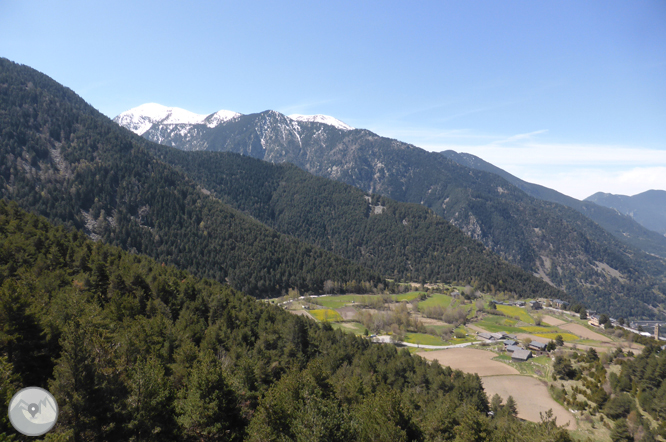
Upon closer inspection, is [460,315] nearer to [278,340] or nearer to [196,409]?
[278,340]

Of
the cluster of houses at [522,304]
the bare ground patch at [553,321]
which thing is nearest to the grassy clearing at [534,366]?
the bare ground patch at [553,321]

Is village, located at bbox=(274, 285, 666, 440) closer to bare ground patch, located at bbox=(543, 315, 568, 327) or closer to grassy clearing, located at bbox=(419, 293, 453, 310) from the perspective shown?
bare ground patch, located at bbox=(543, 315, 568, 327)

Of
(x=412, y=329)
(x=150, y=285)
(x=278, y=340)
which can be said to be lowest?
(x=412, y=329)

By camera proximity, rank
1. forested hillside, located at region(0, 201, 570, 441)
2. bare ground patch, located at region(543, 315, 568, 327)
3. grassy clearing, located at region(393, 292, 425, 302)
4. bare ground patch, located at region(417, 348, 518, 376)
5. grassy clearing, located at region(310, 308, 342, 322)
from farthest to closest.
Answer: grassy clearing, located at region(393, 292, 425, 302)
bare ground patch, located at region(543, 315, 568, 327)
grassy clearing, located at region(310, 308, 342, 322)
bare ground patch, located at region(417, 348, 518, 376)
forested hillside, located at region(0, 201, 570, 441)

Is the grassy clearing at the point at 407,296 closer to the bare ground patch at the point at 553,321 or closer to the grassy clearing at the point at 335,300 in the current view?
the grassy clearing at the point at 335,300

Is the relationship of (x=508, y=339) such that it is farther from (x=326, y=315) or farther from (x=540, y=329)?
(x=326, y=315)

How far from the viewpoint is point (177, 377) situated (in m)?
32.4

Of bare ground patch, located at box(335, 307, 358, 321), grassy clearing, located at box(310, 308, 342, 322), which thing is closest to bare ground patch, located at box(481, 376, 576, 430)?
grassy clearing, located at box(310, 308, 342, 322)

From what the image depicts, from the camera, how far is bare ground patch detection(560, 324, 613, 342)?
361 ft

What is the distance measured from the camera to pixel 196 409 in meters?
24.3

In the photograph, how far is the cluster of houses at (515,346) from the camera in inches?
3545

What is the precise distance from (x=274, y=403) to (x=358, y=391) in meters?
17.8

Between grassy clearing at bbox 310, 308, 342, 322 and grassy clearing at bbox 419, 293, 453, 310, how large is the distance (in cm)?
4482

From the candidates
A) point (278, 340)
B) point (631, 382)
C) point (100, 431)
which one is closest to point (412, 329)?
point (631, 382)
